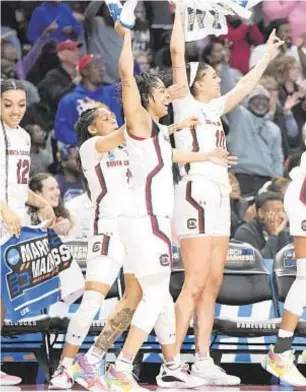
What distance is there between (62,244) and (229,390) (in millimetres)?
1554

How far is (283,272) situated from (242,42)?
4573mm

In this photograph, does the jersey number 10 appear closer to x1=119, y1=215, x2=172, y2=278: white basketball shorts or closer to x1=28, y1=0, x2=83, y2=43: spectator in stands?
x1=119, y1=215, x2=172, y2=278: white basketball shorts

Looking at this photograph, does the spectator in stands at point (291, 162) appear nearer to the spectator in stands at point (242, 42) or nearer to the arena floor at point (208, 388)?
the spectator in stands at point (242, 42)

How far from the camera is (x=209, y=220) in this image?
9.45 metres

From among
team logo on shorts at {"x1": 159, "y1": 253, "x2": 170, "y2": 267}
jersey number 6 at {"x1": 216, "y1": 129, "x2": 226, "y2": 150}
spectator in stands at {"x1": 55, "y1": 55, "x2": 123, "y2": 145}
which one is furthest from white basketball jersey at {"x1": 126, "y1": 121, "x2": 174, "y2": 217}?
spectator in stands at {"x1": 55, "y1": 55, "x2": 123, "y2": 145}

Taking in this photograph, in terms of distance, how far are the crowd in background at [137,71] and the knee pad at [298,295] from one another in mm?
2428

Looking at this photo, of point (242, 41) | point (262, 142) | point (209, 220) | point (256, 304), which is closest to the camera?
point (209, 220)

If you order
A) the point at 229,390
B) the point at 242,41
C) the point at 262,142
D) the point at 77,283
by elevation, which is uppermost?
the point at 242,41

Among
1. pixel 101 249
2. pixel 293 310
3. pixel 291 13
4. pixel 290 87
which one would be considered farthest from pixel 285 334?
pixel 291 13

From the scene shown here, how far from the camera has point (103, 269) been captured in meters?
9.27

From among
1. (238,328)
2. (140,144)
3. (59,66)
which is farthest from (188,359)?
(59,66)

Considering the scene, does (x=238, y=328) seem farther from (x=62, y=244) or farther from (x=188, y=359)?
(x=62, y=244)

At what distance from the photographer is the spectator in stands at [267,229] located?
36.2 feet

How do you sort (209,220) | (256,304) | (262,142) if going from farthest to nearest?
(262,142), (256,304), (209,220)
